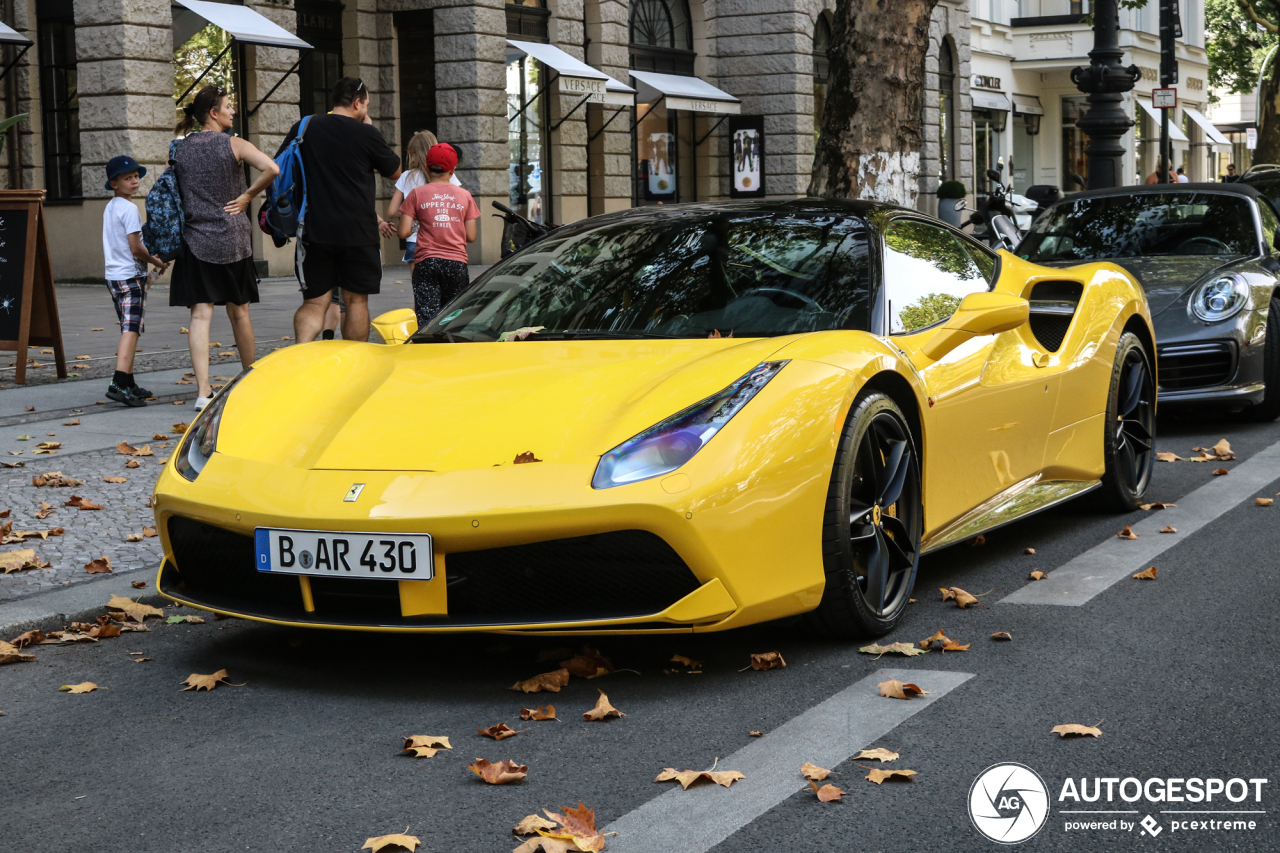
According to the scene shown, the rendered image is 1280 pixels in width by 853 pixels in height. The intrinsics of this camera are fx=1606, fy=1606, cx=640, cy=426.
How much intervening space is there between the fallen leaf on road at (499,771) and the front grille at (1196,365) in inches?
233

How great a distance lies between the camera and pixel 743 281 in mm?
4895

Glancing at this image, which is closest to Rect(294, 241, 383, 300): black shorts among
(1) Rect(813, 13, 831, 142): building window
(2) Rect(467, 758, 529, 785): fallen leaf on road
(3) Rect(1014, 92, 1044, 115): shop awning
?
(2) Rect(467, 758, 529, 785): fallen leaf on road

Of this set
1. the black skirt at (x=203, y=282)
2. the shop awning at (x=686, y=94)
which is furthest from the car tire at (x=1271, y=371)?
the shop awning at (x=686, y=94)

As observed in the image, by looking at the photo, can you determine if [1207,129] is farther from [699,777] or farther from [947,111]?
[699,777]

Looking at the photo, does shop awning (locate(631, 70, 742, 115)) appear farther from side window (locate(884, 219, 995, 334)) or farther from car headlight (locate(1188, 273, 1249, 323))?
side window (locate(884, 219, 995, 334))

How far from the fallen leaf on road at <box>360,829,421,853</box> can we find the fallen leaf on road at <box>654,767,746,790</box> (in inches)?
22.5

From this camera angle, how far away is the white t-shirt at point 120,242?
31.8ft

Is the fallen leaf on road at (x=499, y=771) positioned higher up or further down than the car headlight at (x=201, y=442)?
further down

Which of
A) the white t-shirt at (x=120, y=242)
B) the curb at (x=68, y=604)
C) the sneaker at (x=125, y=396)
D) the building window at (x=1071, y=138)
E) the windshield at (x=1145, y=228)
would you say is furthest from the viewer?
the building window at (x=1071, y=138)

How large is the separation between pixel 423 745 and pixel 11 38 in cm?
1758

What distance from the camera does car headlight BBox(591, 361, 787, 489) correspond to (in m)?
3.78

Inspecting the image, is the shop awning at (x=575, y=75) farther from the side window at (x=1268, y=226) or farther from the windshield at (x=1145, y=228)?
the side window at (x=1268, y=226)

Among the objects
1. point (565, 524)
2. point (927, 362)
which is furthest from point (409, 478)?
point (927, 362)

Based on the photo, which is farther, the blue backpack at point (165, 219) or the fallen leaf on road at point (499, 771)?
the blue backpack at point (165, 219)
